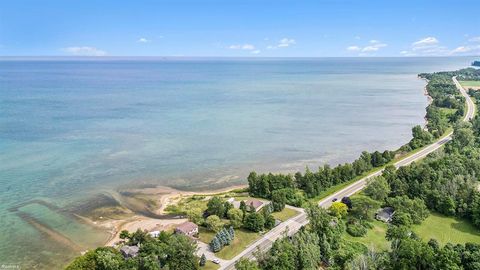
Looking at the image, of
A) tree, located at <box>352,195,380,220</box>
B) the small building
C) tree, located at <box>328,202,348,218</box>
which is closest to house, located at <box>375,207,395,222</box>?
tree, located at <box>352,195,380,220</box>

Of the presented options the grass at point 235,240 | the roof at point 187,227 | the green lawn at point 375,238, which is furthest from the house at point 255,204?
the green lawn at point 375,238

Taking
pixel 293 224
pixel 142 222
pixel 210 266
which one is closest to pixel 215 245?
pixel 210 266

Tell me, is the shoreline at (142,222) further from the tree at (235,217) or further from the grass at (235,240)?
the tree at (235,217)

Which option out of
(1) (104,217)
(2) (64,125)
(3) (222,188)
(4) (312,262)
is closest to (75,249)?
(1) (104,217)

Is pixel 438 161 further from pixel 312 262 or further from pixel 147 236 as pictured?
pixel 147 236

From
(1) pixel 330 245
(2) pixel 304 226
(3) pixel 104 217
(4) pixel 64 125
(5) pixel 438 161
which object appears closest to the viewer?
(1) pixel 330 245

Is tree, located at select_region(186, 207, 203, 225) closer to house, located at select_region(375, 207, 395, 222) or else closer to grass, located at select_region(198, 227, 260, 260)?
grass, located at select_region(198, 227, 260, 260)

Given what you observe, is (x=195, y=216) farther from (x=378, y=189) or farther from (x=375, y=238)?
(x=378, y=189)
